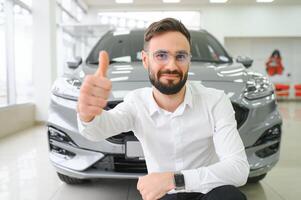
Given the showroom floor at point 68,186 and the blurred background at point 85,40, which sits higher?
the blurred background at point 85,40

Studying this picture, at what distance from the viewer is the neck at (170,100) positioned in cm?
127

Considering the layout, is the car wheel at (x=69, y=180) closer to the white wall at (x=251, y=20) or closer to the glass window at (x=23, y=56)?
the glass window at (x=23, y=56)

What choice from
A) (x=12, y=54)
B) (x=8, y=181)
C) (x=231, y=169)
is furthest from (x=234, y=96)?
(x=12, y=54)

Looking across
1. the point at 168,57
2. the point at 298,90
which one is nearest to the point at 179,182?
the point at 168,57

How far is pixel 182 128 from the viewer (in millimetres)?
1263

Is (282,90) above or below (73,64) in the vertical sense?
below

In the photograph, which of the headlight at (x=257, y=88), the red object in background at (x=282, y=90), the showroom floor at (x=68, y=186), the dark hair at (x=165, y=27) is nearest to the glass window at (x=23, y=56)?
the showroom floor at (x=68, y=186)

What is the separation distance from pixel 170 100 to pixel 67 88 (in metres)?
1.11

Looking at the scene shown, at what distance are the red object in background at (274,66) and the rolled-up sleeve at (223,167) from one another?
1220cm

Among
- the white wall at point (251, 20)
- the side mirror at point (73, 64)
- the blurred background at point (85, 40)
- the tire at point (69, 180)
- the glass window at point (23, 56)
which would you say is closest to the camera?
the tire at point (69, 180)

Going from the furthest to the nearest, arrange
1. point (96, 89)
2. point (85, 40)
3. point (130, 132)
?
point (85, 40)
point (130, 132)
point (96, 89)

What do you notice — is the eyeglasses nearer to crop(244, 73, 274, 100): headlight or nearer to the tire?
crop(244, 73, 274, 100): headlight

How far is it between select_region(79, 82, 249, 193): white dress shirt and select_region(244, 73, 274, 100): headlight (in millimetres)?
874

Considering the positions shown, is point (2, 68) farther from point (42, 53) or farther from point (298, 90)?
point (298, 90)
